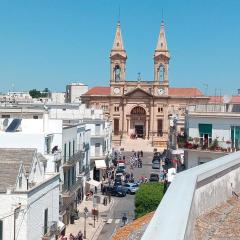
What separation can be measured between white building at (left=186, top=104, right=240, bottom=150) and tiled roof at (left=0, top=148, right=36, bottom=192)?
35.9ft

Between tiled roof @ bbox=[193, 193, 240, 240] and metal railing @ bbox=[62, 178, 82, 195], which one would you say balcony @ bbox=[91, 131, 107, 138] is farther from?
tiled roof @ bbox=[193, 193, 240, 240]

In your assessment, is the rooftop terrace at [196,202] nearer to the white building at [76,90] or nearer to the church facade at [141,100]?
the church facade at [141,100]

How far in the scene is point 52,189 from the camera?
24672mm

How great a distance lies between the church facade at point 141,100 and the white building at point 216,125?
66.4 metres

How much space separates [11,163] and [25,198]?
1.92 meters

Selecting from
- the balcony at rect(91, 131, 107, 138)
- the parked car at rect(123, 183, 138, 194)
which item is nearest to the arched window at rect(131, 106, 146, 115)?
the balcony at rect(91, 131, 107, 138)

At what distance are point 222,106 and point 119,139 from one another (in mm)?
65559

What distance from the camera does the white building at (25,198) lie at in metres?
20.2

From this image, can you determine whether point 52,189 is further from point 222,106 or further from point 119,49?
point 119,49

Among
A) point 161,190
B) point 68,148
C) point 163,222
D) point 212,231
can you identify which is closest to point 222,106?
point 161,190

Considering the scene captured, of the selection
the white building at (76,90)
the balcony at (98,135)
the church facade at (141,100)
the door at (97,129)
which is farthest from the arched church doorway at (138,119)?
the door at (97,129)

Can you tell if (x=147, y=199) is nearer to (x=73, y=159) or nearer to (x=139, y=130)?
(x=73, y=159)

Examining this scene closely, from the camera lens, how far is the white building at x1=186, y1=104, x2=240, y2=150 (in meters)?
30.1

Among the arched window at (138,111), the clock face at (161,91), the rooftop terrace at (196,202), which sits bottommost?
the rooftop terrace at (196,202)
